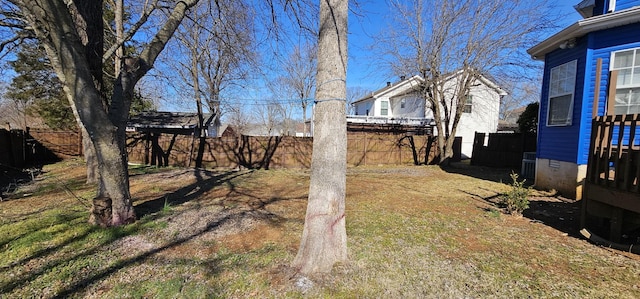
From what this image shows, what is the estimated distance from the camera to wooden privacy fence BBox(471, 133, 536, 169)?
1228 cm

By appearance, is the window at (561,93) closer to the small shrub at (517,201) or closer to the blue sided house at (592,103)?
the blue sided house at (592,103)

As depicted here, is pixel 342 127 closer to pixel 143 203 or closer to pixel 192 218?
pixel 192 218

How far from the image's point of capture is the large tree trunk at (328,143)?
264 centimetres

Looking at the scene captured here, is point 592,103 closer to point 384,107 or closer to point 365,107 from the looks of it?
point 384,107

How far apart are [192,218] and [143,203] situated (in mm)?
1623

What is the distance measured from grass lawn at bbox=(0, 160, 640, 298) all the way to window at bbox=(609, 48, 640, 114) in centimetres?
242

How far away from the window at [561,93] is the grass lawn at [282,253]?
2.53m

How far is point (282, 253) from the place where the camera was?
3189 mm

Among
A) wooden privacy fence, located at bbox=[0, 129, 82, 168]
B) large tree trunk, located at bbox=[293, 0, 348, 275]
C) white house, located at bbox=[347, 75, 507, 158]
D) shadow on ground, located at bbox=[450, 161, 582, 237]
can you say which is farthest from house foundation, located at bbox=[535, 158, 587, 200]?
wooden privacy fence, located at bbox=[0, 129, 82, 168]

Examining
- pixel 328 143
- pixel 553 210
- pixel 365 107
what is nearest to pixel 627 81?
pixel 553 210

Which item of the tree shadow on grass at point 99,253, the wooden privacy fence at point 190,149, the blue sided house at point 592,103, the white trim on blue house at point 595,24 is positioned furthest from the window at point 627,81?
the wooden privacy fence at point 190,149

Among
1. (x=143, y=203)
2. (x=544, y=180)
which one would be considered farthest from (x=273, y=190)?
(x=544, y=180)

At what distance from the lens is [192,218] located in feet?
14.7

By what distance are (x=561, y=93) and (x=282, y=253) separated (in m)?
8.04
